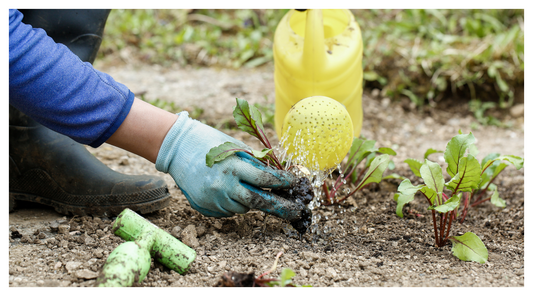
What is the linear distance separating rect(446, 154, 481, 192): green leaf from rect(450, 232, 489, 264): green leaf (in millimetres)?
155

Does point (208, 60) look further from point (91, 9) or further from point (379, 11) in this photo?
point (91, 9)

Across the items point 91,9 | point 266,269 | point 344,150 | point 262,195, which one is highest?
point 91,9

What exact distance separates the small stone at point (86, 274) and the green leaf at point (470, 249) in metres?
1.12

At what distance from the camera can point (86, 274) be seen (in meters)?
1.20

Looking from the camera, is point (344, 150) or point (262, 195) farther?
point (344, 150)

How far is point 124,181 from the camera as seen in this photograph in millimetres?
1650

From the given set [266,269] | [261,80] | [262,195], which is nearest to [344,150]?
[262,195]

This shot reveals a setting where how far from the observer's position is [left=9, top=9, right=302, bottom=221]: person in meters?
1.25

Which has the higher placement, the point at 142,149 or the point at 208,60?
the point at 208,60

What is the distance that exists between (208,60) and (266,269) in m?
2.52

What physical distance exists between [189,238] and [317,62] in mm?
893

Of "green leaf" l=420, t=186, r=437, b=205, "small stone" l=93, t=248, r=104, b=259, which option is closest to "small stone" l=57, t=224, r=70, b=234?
"small stone" l=93, t=248, r=104, b=259

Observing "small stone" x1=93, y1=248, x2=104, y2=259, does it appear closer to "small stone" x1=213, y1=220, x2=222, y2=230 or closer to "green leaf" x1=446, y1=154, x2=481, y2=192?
"small stone" x1=213, y1=220, x2=222, y2=230

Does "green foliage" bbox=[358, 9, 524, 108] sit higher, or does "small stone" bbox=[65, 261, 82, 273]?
"green foliage" bbox=[358, 9, 524, 108]
